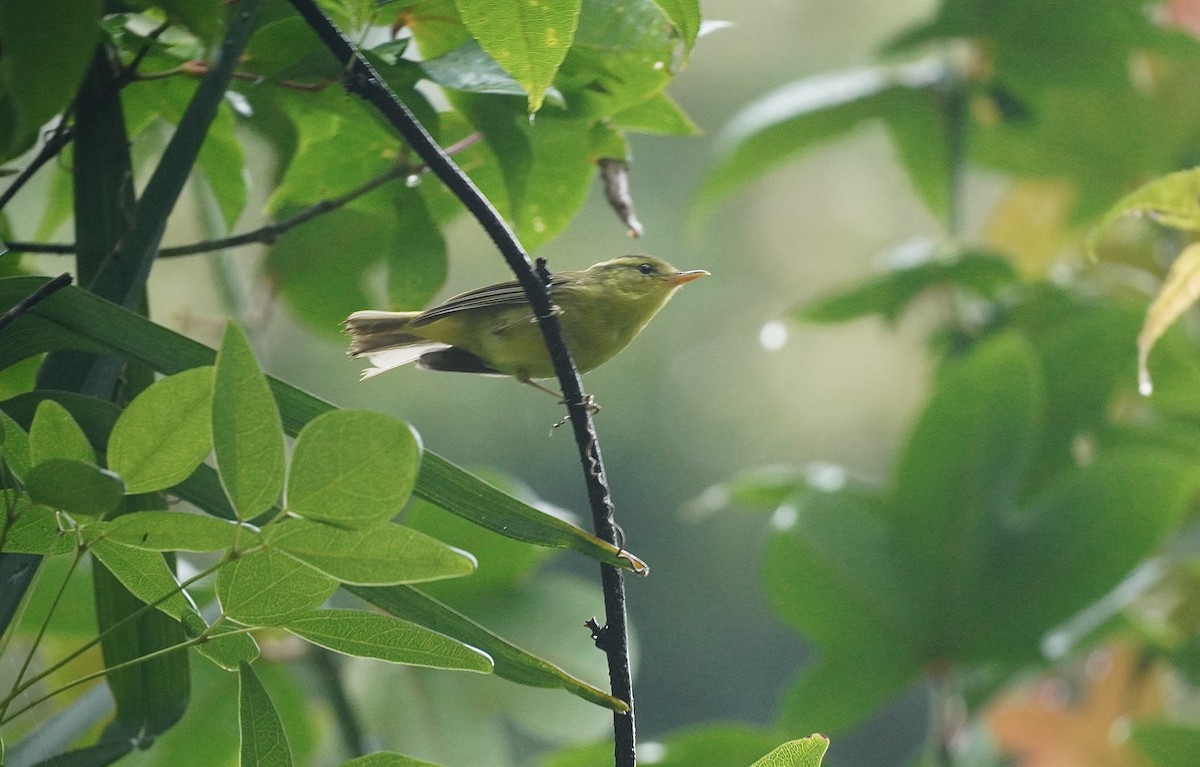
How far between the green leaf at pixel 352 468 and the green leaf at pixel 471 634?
0.22 feet

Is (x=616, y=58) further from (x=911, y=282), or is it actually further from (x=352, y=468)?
(x=911, y=282)

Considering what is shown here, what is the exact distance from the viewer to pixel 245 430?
0.93 feet

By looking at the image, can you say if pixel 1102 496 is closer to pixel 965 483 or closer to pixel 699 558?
pixel 965 483

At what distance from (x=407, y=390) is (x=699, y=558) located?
51.6 inches

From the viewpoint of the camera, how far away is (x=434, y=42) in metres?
0.47

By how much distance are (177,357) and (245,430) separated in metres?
0.08

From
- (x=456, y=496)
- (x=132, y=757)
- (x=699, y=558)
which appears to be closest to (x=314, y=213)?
(x=456, y=496)

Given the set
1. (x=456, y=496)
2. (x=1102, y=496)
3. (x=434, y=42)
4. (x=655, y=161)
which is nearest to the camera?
(x=456, y=496)

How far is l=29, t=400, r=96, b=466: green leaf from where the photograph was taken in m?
0.30

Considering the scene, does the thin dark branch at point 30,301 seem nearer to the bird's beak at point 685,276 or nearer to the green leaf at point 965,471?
the bird's beak at point 685,276

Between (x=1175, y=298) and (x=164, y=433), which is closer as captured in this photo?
(x=164, y=433)

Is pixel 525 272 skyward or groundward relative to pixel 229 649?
skyward

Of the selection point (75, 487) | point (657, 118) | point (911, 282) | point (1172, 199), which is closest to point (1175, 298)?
point (1172, 199)

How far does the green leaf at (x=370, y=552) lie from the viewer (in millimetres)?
282
